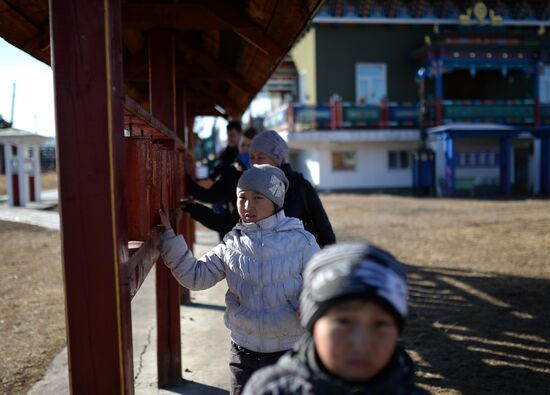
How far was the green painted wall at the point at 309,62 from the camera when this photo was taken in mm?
23938

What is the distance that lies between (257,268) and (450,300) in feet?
14.5

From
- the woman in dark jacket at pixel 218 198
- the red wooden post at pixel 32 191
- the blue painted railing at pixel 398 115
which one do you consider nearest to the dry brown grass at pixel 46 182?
the red wooden post at pixel 32 191

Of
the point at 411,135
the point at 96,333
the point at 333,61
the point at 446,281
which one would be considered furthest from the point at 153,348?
the point at 333,61

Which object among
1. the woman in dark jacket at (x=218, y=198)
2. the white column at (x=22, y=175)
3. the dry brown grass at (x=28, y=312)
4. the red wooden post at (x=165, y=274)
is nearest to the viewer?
the woman in dark jacket at (x=218, y=198)

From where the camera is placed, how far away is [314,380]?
137 centimetres

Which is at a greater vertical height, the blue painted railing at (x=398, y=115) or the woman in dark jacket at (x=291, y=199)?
the blue painted railing at (x=398, y=115)

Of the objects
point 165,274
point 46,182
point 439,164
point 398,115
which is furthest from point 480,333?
point 46,182

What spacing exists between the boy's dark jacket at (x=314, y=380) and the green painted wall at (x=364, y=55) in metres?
23.0

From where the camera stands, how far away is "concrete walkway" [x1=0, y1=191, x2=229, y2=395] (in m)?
3.94

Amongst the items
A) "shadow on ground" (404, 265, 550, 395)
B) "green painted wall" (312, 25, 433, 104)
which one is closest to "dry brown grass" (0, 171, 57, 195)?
"green painted wall" (312, 25, 433, 104)

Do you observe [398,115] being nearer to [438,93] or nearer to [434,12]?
[438,93]

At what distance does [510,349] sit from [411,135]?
1825 centimetres

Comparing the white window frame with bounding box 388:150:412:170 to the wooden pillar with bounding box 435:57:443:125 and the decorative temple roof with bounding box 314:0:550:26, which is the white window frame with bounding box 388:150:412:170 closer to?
the wooden pillar with bounding box 435:57:443:125

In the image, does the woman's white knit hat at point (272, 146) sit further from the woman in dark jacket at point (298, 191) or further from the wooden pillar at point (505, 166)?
the wooden pillar at point (505, 166)
